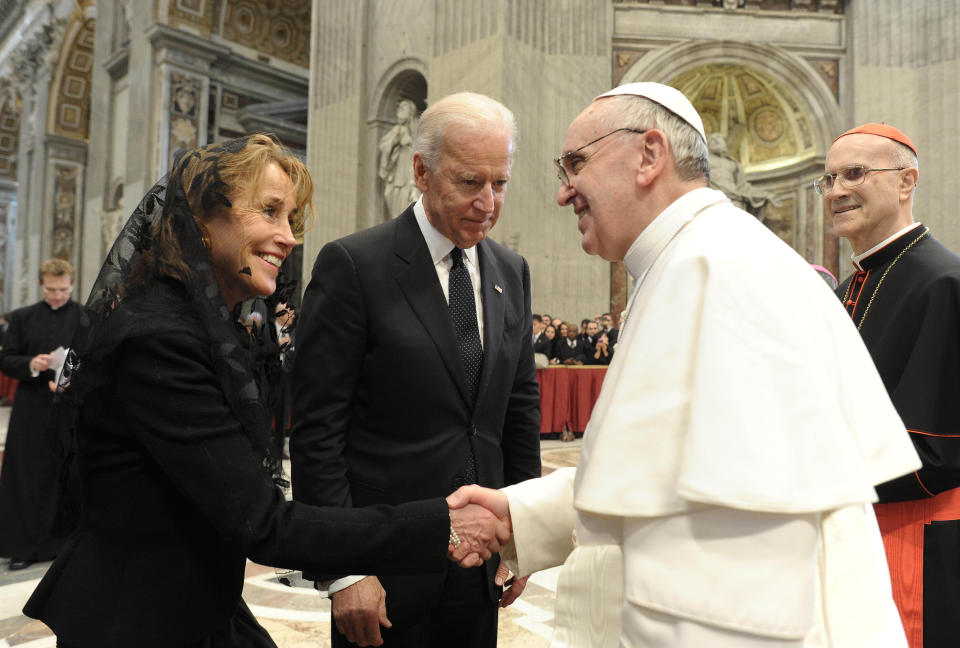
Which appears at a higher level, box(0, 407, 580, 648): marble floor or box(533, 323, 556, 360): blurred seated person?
box(533, 323, 556, 360): blurred seated person

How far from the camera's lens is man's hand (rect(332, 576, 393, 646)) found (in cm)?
168

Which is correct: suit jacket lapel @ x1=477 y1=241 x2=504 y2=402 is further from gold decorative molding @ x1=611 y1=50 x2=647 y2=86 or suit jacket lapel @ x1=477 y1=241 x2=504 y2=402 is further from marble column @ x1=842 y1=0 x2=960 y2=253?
marble column @ x1=842 y1=0 x2=960 y2=253

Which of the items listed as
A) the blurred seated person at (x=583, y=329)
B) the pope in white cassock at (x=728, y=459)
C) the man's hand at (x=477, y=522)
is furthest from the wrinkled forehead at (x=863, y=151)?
the blurred seated person at (x=583, y=329)

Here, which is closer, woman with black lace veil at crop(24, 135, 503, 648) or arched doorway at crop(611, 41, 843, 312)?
woman with black lace veil at crop(24, 135, 503, 648)

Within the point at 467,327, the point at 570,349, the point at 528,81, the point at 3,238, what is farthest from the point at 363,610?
the point at 3,238

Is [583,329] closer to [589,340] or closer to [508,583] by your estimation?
[589,340]

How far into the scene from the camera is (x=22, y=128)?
2433 cm

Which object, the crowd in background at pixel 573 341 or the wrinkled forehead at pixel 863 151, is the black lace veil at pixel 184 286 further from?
the crowd in background at pixel 573 341

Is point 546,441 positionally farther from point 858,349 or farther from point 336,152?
point 858,349

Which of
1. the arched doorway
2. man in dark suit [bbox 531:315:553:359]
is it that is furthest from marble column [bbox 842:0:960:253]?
man in dark suit [bbox 531:315:553:359]

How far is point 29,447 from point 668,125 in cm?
489

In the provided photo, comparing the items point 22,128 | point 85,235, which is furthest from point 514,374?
point 22,128

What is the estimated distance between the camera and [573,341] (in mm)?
10773

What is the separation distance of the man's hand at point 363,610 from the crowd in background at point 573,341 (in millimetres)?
8383
